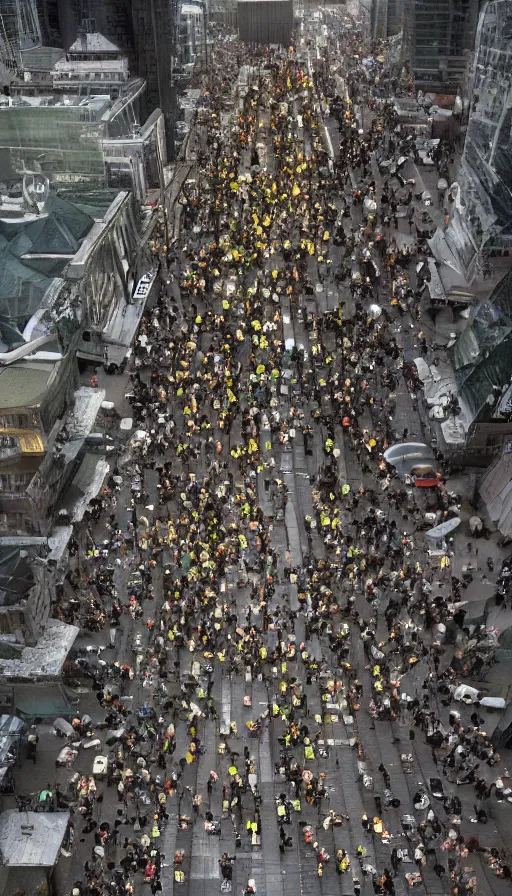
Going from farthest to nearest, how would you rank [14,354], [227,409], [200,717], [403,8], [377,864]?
[403,8] < [227,409] < [14,354] < [200,717] < [377,864]

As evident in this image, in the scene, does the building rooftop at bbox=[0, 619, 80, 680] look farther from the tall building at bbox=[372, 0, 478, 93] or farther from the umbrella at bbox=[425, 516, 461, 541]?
the tall building at bbox=[372, 0, 478, 93]

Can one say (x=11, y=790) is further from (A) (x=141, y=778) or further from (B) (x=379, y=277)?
(B) (x=379, y=277)

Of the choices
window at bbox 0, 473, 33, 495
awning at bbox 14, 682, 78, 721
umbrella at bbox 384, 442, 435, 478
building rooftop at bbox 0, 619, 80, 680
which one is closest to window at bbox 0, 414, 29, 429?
window at bbox 0, 473, 33, 495

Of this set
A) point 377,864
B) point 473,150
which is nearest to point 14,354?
point 377,864

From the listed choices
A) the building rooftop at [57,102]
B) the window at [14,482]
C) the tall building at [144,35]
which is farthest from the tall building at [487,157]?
the window at [14,482]

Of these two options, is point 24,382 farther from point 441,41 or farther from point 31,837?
point 441,41
